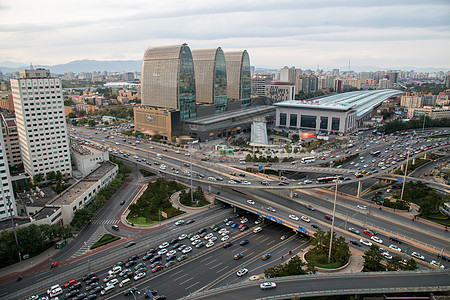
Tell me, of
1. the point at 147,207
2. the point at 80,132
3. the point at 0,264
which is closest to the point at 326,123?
the point at 147,207

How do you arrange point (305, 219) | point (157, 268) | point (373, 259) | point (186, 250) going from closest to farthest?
point (373, 259) < point (157, 268) < point (186, 250) < point (305, 219)

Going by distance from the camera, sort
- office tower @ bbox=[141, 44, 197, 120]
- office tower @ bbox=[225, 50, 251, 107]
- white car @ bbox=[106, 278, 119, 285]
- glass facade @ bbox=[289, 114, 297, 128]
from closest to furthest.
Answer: white car @ bbox=[106, 278, 119, 285]
office tower @ bbox=[141, 44, 197, 120]
glass facade @ bbox=[289, 114, 297, 128]
office tower @ bbox=[225, 50, 251, 107]

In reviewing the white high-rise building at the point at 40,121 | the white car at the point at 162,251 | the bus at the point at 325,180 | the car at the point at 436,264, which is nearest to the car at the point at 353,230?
the car at the point at 436,264


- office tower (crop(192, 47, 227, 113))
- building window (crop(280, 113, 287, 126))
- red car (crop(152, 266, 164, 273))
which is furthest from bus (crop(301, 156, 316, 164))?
building window (crop(280, 113, 287, 126))

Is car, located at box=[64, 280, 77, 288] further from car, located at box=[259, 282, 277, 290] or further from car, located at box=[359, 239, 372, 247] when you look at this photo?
car, located at box=[359, 239, 372, 247]

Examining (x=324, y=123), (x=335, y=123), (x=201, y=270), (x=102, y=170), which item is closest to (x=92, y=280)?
(x=201, y=270)

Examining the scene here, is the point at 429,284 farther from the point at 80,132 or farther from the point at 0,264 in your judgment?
the point at 80,132

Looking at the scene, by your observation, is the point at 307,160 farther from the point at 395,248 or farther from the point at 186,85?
the point at 186,85
